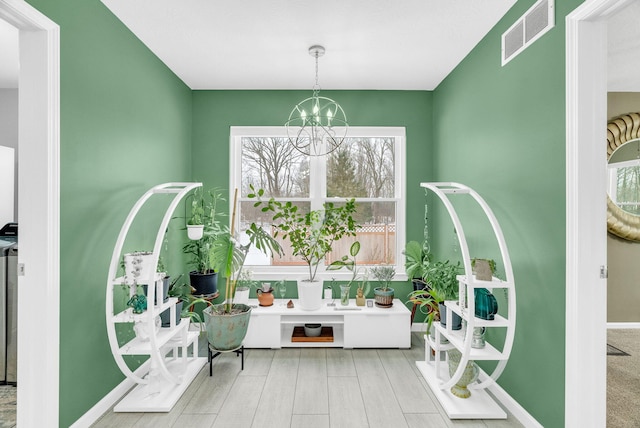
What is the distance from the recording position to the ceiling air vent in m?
1.96

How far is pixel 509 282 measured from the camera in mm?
2158

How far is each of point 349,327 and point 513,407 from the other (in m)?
1.46

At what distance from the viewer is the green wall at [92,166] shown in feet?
6.45

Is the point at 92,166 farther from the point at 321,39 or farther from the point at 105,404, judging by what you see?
the point at 321,39

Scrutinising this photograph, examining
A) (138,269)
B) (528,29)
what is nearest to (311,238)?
(138,269)

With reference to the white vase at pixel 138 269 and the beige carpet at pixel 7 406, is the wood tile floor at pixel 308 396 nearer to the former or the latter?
the beige carpet at pixel 7 406

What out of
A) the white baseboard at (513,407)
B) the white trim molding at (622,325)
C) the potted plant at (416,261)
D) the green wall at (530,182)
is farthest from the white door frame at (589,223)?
the white trim molding at (622,325)

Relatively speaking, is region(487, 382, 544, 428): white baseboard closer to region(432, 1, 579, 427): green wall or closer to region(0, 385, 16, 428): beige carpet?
region(432, 1, 579, 427): green wall

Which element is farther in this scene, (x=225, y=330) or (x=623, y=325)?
(x=623, y=325)

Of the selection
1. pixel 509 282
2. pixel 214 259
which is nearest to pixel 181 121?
pixel 214 259

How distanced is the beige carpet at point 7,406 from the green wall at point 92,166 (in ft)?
1.71

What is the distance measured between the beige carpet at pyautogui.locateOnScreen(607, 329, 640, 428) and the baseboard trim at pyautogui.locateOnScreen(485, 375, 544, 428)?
485 mm

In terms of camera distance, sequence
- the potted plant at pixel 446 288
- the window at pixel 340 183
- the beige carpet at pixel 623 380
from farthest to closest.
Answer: the window at pixel 340 183, the potted plant at pixel 446 288, the beige carpet at pixel 623 380

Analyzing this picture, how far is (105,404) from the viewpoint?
2314mm
